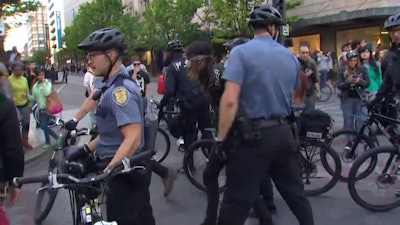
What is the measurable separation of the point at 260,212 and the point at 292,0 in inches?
1100

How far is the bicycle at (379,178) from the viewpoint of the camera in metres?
5.46

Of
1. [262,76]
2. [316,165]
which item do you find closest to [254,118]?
[262,76]

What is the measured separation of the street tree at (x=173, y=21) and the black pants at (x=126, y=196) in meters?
35.9

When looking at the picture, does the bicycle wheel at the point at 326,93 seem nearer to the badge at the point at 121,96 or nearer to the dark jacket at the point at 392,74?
the dark jacket at the point at 392,74

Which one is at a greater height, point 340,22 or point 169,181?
point 340,22

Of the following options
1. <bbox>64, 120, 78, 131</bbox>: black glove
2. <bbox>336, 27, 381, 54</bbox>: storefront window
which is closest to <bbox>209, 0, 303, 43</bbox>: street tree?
<bbox>336, 27, 381, 54</bbox>: storefront window

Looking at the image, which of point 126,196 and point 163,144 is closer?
Answer: point 126,196

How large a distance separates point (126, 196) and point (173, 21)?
3810cm

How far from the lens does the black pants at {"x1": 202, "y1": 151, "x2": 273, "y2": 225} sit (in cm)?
455

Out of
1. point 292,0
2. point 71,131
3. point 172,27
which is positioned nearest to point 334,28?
point 292,0

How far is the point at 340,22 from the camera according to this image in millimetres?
27500

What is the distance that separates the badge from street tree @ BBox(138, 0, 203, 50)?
3588cm

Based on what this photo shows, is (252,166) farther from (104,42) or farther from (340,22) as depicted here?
(340,22)

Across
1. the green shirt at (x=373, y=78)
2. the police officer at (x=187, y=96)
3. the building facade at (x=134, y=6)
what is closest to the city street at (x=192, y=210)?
the police officer at (x=187, y=96)
